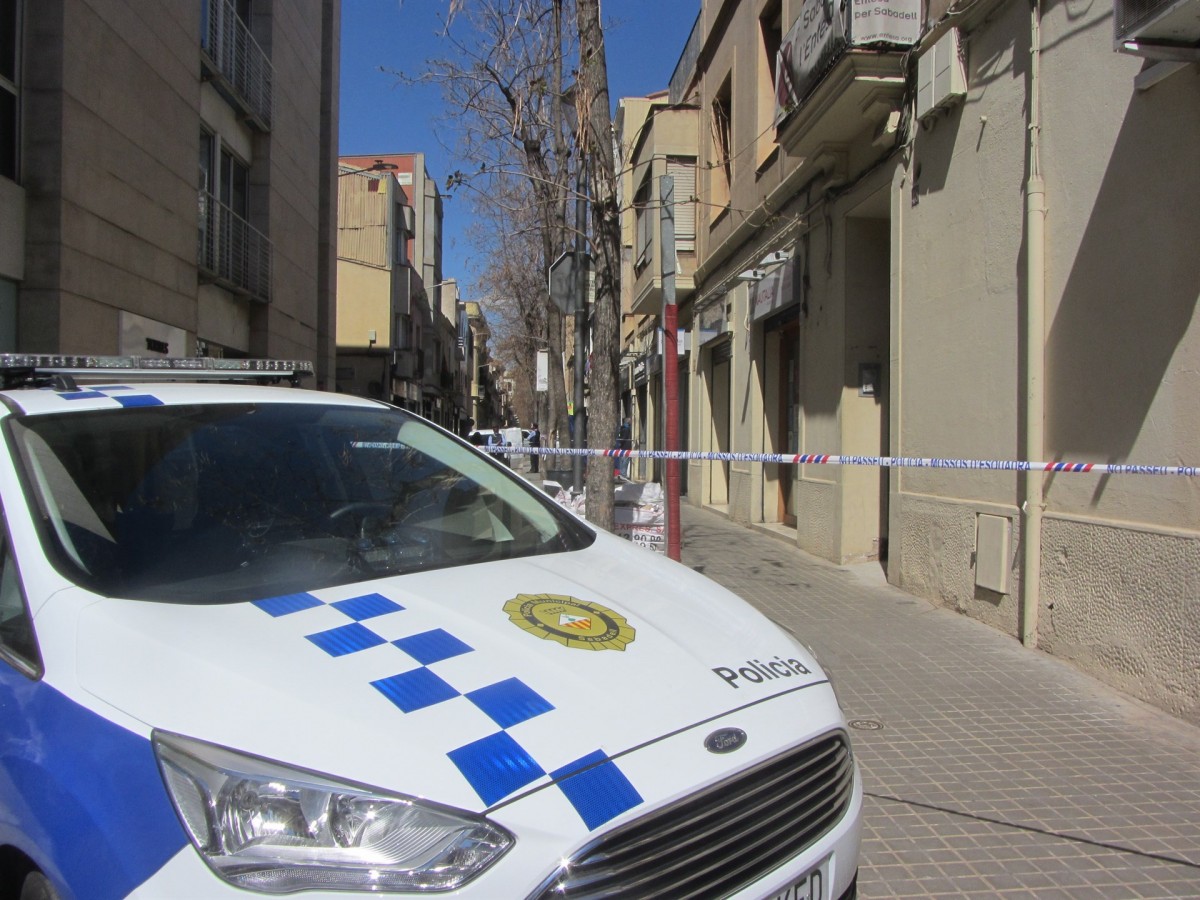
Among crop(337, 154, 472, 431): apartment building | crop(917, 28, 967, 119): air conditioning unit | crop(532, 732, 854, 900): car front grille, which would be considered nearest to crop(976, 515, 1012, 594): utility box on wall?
crop(917, 28, 967, 119): air conditioning unit

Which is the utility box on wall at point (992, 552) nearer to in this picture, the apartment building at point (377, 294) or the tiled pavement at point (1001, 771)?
the tiled pavement at point (1001, 771)

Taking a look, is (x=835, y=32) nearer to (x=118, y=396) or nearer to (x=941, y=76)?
(x=941, y=76)

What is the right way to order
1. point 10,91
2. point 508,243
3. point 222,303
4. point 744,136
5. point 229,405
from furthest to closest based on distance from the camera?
point 508,243, point 222,303, point 744,136, point 10,91, point 229,405

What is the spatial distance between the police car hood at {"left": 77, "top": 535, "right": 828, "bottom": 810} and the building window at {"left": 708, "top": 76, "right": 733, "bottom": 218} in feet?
42.7

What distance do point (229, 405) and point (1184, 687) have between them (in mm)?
4912

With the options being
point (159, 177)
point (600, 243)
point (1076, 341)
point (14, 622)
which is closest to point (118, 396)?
point (14, 622)

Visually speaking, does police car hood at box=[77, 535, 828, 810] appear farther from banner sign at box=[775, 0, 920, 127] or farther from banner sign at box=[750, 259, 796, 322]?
banner sign at box=[750, 259, 796, 322]

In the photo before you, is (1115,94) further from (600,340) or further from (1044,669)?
(600,340)

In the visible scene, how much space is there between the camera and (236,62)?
48.9 feet

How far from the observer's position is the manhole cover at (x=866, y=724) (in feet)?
14.9

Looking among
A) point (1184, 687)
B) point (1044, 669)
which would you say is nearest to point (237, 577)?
point (1184, 687)

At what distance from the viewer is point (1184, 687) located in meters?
4.58

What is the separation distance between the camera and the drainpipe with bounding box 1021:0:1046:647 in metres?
5.90

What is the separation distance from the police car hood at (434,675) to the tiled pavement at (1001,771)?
148cm
